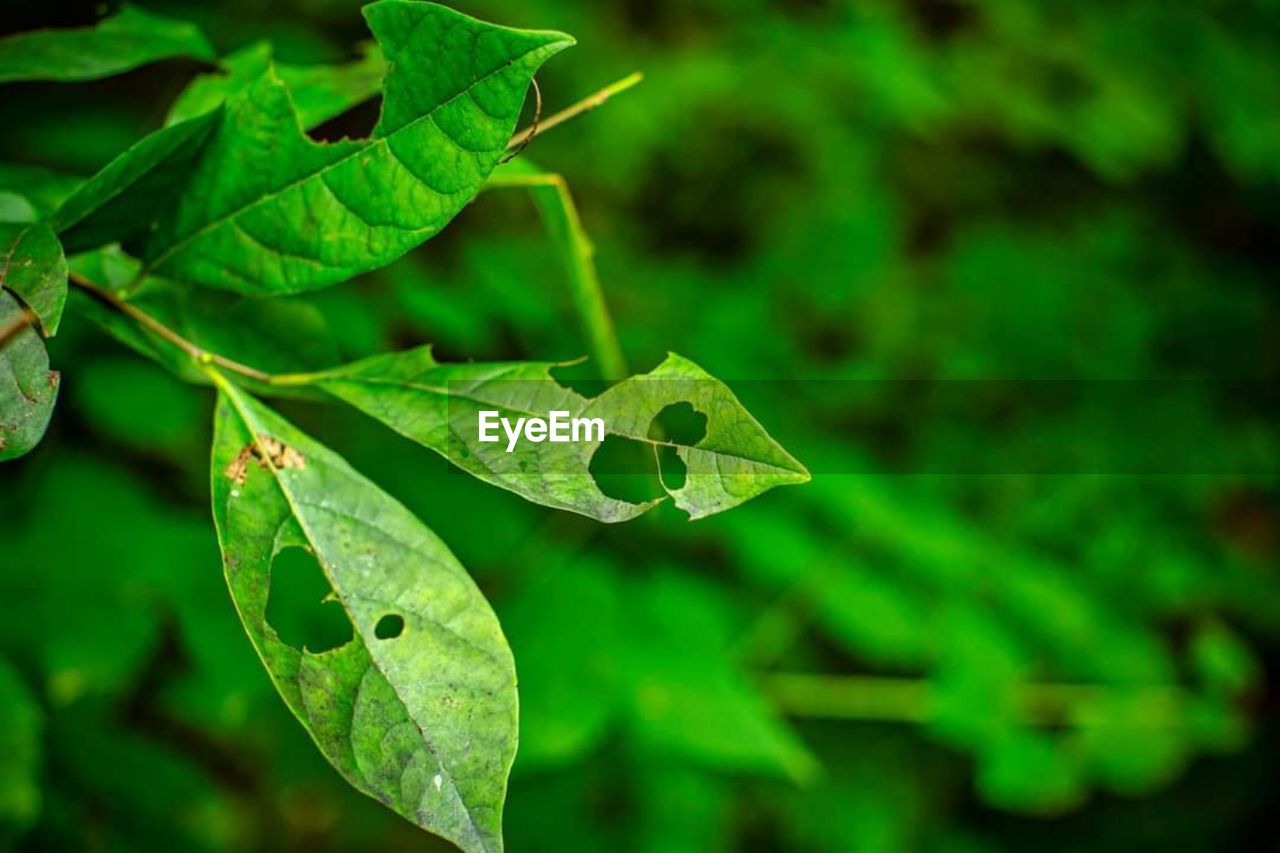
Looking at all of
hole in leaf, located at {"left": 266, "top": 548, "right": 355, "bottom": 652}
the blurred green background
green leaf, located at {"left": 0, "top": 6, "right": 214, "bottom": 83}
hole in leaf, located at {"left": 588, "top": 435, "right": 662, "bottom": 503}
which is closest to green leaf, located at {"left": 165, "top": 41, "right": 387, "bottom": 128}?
green leaf, located at {"left": 0, "top": 6, "right": 214, "bottom": 83}

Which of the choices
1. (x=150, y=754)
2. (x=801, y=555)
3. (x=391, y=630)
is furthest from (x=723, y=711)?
(x=150, y=754)

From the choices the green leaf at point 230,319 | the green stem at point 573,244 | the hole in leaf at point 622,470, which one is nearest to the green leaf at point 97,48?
the green leaf at point 230,319

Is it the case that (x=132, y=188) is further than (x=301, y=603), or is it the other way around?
(x=301, y=603)

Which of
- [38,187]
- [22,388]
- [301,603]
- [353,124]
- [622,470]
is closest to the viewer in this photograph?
[22,388]

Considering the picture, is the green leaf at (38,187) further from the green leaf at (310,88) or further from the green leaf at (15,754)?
the green leaf at (15,754)

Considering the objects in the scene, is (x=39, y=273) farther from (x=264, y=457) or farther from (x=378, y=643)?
(x=378, y=643)

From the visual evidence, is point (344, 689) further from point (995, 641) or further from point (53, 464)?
point (995, 641)

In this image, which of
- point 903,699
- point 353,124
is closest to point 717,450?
point 903,699
